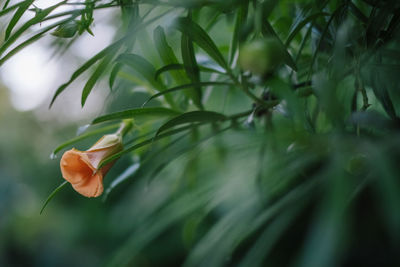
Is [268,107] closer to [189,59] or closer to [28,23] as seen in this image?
[189,59]

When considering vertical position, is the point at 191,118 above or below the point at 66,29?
below

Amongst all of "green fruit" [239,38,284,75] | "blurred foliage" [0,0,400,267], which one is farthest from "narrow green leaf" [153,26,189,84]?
"green fruit" [239,38,284,75]

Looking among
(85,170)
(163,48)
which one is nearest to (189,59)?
(163,48)

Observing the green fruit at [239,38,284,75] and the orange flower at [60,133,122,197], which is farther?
the orange flower at [60,133,122,197]

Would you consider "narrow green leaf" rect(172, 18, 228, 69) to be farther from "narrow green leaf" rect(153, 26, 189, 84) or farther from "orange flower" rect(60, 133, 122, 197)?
"orange flower" rect(60, 133, 122, 197)

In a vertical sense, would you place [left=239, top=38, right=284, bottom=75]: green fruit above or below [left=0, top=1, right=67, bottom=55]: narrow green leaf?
below

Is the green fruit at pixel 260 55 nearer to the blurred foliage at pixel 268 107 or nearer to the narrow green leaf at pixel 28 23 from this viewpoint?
the blurred foliage at pixel 268 107

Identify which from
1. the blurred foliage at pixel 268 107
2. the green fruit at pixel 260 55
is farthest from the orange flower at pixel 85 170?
the green fruit at pixel 260 55

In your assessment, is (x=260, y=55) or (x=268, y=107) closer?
(x=260, y=55)
